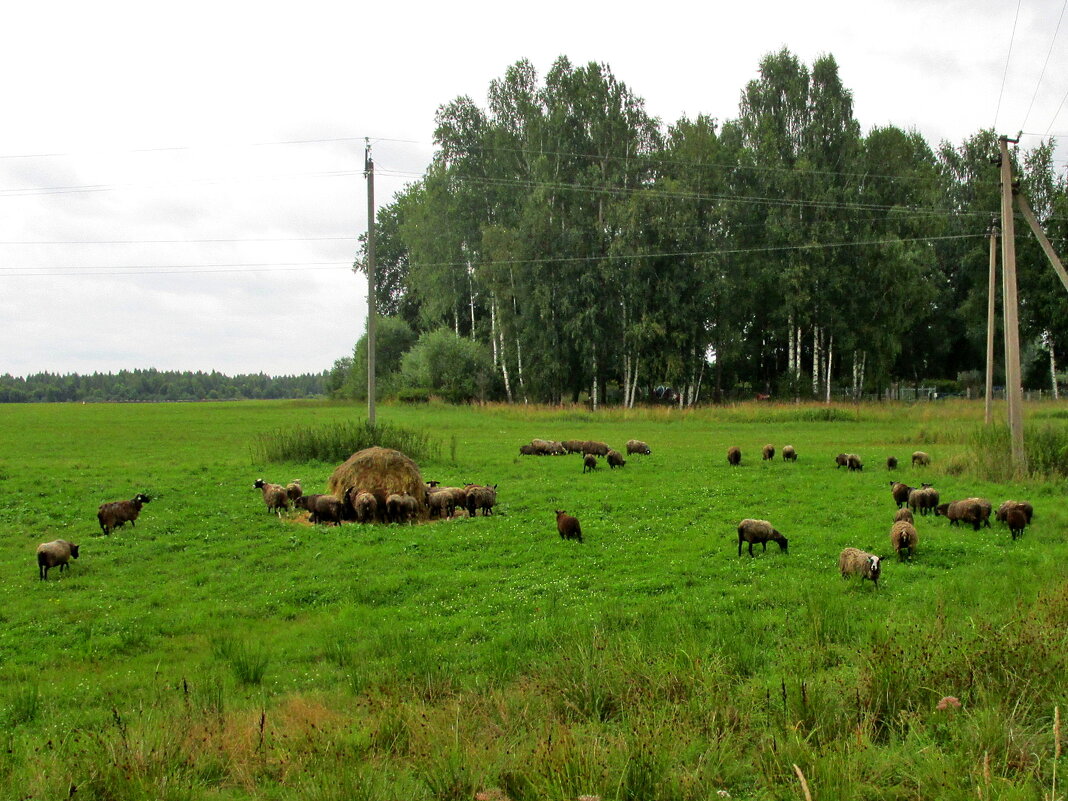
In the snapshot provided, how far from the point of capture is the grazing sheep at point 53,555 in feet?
45.0

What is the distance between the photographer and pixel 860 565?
1234 centimetres

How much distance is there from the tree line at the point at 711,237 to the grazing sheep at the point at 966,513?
39.6 meters

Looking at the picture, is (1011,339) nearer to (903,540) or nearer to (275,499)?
(903,540)

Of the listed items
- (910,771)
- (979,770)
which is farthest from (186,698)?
(979,770)

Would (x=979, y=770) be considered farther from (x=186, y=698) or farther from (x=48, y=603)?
(x=48, y=603)

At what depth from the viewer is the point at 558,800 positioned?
5.71 meters

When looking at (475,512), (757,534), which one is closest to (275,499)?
(475,512)

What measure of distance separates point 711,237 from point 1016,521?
153 feet

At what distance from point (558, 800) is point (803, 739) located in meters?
2.47

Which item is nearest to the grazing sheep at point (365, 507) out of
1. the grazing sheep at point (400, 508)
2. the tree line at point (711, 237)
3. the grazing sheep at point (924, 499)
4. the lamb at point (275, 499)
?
the grazing sheep at point (400, 508)

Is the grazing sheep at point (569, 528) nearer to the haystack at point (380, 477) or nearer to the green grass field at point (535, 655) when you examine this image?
the green grass field at point (535, 655)

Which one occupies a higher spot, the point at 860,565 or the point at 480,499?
the point at 480,499

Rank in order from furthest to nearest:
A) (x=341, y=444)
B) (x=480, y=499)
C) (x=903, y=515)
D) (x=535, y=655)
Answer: (x=341, y=444), (x=480, y=499), (x=903, y=515), (x=535, y=655)

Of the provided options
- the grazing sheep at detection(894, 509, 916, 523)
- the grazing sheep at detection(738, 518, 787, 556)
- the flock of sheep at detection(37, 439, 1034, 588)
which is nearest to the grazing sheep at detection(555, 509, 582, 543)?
the flock of sheep at detection(37, 439, 1034, 588)
